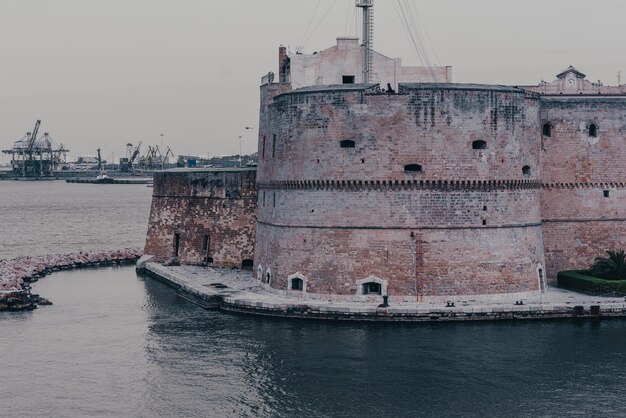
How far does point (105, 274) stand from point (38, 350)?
1987 cm

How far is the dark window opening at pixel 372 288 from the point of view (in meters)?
36.9

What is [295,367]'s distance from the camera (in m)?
29.7

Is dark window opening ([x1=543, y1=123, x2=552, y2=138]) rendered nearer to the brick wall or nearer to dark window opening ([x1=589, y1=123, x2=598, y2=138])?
the brick wall

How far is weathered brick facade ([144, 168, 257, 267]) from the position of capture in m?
48.6

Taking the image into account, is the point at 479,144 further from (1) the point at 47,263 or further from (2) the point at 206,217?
(1) the point at 47,263

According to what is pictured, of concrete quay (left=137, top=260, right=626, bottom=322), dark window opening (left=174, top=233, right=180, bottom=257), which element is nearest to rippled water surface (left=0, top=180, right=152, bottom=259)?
dark window opening (left=174, top=233, right=180, bottom=257)

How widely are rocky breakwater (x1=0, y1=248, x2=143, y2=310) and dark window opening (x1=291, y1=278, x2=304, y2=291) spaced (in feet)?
36.9

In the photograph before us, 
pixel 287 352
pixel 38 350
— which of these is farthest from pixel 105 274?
pixel 287 352

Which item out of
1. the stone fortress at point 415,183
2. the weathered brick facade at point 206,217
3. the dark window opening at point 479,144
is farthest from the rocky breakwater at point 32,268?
the dark window opening at point 479,144

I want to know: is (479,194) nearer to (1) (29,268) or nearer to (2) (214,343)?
(2) (214,343)

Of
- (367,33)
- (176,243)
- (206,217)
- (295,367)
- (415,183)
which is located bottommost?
(295,367)

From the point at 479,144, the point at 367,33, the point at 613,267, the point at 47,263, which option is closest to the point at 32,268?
the point at 47,263

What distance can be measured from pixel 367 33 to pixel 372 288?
42.7 feet

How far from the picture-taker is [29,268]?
51.1 m
